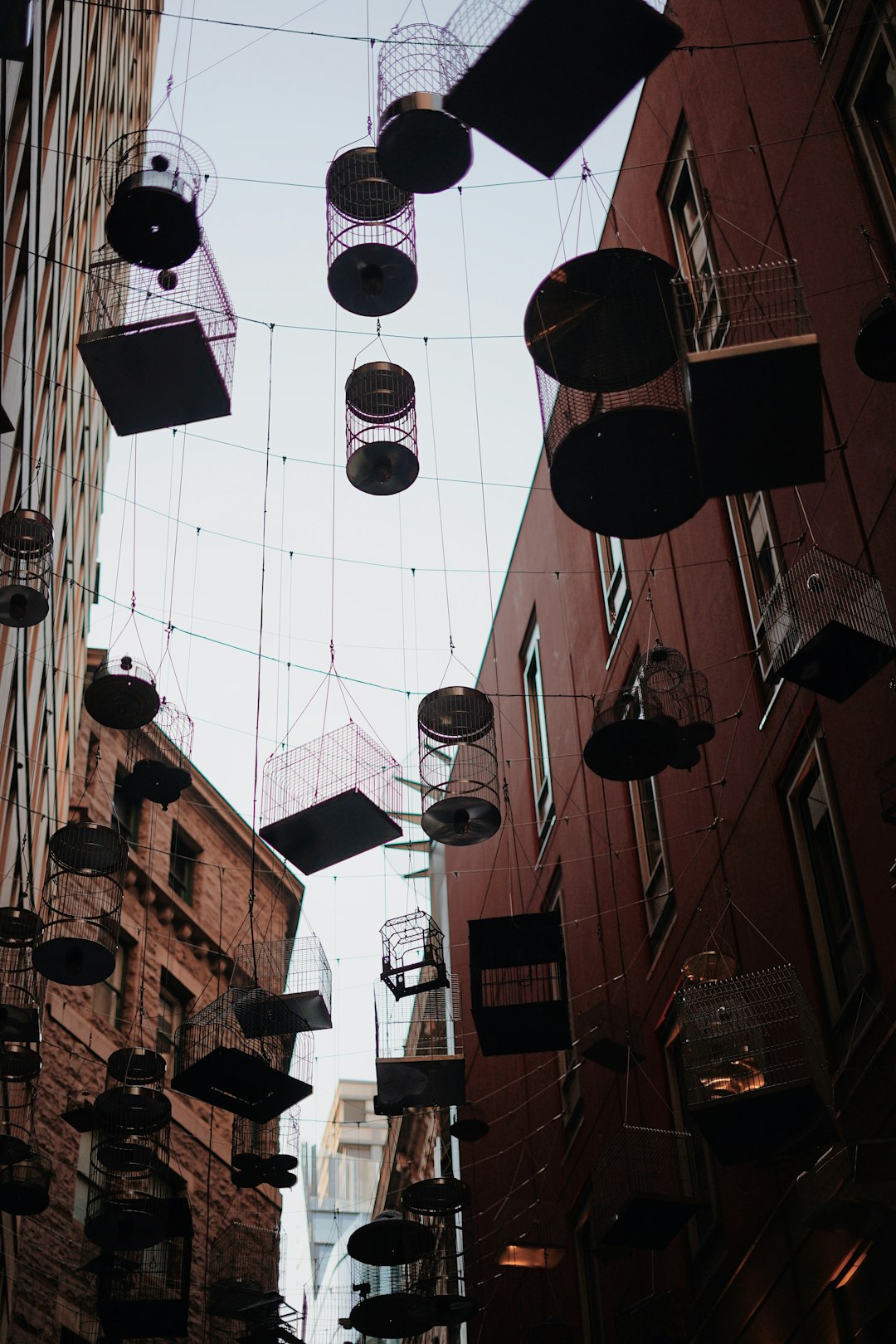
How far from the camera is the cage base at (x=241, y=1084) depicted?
12.9 meters

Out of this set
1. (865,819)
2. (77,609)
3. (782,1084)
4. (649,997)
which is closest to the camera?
(782,1084)

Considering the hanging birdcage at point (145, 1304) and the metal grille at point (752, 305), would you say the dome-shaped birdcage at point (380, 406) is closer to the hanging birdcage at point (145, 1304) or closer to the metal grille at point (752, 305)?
the metal grille at point (752, 305)

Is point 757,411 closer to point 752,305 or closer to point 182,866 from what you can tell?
point 752,305

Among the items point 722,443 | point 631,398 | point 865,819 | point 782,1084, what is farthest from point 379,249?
point 782,1084

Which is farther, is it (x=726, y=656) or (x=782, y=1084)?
(x=726, y=656)

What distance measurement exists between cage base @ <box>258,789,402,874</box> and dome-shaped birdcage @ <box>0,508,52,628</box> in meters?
2.86

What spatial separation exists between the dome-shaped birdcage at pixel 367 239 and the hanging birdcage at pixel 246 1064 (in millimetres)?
6521

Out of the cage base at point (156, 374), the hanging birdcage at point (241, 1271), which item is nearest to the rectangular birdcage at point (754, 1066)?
the cage base at point (156, 374)

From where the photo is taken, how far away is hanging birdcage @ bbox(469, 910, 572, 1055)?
15188 mm

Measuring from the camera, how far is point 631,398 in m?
9.94

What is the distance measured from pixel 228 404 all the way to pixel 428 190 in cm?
230

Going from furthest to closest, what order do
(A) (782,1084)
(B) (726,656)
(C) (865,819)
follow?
(B) (726,656) → (C) (865,819) → (A) (782,1084)

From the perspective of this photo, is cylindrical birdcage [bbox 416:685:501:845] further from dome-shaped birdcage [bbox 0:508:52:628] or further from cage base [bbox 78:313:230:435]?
cage base [bbox 78:313:230:435]

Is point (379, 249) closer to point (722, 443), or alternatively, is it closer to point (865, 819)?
point (722, 443)
